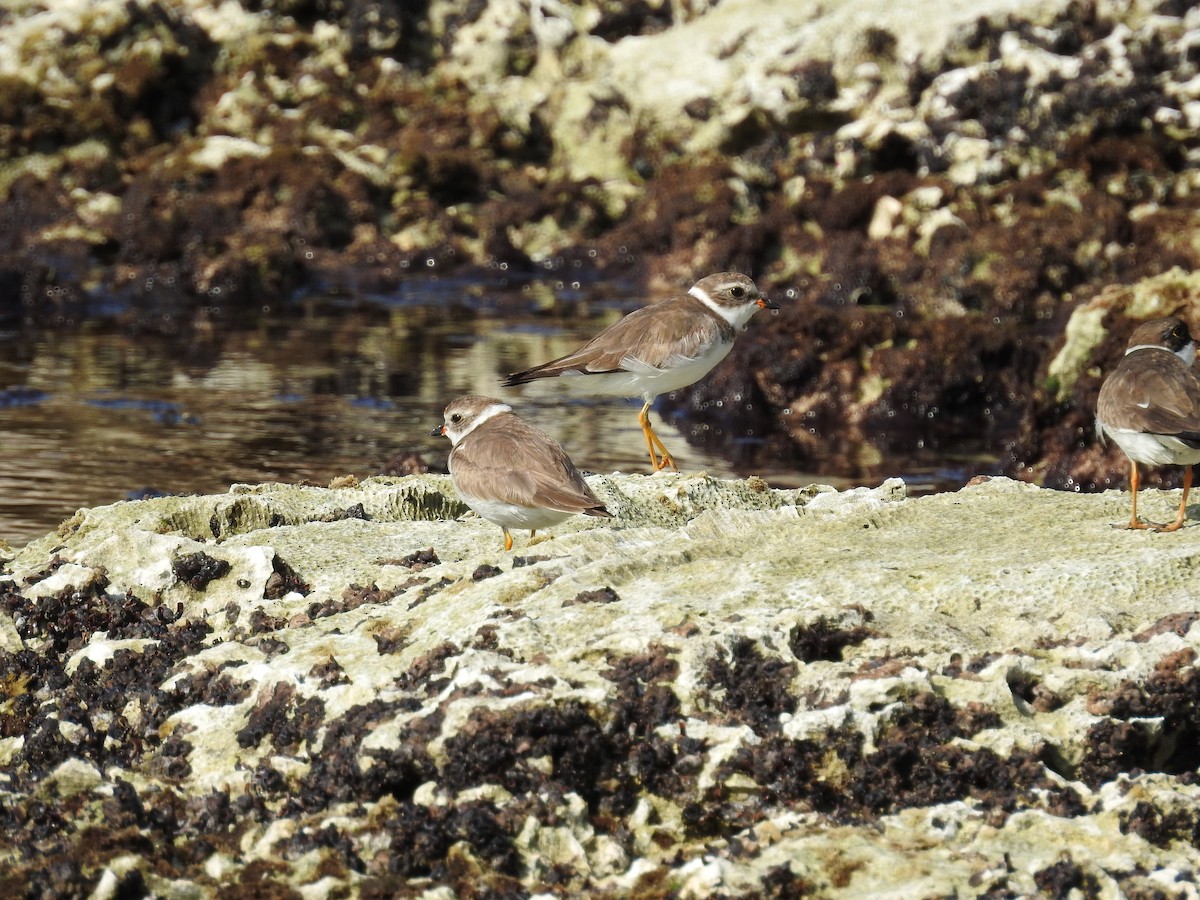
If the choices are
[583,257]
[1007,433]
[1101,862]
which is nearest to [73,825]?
[1101,862]

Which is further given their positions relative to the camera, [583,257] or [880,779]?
[583,257]

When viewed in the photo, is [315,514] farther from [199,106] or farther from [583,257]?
[199,106]

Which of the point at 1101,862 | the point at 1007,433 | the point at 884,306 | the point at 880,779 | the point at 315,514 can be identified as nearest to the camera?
the point at 1101,862

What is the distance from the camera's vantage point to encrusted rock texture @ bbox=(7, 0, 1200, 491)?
19.9 meters

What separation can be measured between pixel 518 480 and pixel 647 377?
3.29 m

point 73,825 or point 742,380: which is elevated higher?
point 73,825

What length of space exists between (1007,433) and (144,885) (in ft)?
39.2

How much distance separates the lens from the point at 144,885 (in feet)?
14.8

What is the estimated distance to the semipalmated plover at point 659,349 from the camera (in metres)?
9.80

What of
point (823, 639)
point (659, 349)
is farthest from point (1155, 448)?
point (659, 349)

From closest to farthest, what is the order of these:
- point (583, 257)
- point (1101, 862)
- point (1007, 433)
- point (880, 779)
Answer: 1. point (1101, 862)
2. point (880, 779)
3. point (1007, 433)
4. point (583, 257)

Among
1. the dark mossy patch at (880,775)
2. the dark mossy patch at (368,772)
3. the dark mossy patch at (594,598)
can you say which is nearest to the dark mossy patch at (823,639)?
the dark mossy patch at (880,775)

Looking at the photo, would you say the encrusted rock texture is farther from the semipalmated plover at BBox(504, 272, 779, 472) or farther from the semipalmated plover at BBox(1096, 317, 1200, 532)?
the semipalmated plover at BBox(1096, 317, 1200, 532)

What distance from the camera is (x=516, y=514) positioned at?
6.84 metres
